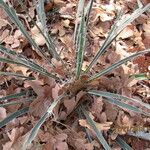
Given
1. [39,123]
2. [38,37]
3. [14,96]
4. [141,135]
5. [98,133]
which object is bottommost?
[141,135]

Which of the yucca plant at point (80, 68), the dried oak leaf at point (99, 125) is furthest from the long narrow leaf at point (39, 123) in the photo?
the dried oak leaf at point (99, 125)

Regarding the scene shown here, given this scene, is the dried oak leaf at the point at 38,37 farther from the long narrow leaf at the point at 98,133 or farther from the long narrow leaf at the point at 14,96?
the long narrow leaf at the point at 98,133

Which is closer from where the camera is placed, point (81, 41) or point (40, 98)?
point (81, 41)

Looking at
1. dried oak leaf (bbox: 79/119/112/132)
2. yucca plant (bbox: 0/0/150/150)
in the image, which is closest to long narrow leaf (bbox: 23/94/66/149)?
yucca plant (bbox: 0/0/150/150)

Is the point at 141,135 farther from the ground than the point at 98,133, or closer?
closer

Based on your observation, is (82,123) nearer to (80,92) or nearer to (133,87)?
(80,92)

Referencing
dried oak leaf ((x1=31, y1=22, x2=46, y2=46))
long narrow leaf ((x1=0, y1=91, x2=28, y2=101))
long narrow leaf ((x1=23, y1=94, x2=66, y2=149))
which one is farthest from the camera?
dried oak leaf ((x1=31, y1=22, x2=46, y2=46))

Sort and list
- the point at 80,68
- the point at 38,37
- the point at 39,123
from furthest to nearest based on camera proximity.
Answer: the point at 38,37 → the point at 80,68 → the point at 39,123

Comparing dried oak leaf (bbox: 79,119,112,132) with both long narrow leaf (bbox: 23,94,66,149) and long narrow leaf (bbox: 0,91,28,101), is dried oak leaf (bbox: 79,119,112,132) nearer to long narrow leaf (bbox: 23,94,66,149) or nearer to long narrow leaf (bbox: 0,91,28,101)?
long narrow leaf (bbox: 23,94,66,149)

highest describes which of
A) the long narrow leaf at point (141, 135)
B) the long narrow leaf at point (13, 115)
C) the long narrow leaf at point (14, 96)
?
the long narrow leaf at point (14, 96)

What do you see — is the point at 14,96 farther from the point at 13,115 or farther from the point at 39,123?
the point at 39,123


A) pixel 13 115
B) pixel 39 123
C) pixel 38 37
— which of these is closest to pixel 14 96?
pixel 13 115
